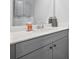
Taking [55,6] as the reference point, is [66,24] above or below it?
below

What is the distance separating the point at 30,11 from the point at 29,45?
3.85ft

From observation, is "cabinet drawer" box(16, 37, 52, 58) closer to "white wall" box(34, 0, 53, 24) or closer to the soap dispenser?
"white wall" box(34, 0, 53, 24)

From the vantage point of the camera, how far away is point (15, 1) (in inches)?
70.4

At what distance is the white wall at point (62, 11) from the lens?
2.88m

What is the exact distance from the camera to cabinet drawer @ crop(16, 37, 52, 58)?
3.01 ft

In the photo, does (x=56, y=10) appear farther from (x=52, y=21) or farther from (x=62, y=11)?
(x=52, y=21)

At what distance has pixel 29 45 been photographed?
1056mm

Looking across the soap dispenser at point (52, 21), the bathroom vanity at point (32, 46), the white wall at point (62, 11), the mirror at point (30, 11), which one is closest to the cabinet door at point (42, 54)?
the bathroom vanity at point (32, 46)

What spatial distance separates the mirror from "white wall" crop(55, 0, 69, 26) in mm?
253

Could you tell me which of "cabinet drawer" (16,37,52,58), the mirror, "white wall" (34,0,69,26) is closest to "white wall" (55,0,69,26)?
"white wall" (34,0,69,26)

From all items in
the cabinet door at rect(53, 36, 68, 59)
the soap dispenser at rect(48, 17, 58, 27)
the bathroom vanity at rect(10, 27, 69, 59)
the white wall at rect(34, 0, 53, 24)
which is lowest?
the cabinet door at rect(53, 36, 68, 59)

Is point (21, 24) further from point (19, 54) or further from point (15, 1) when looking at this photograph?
point (19, 54)
